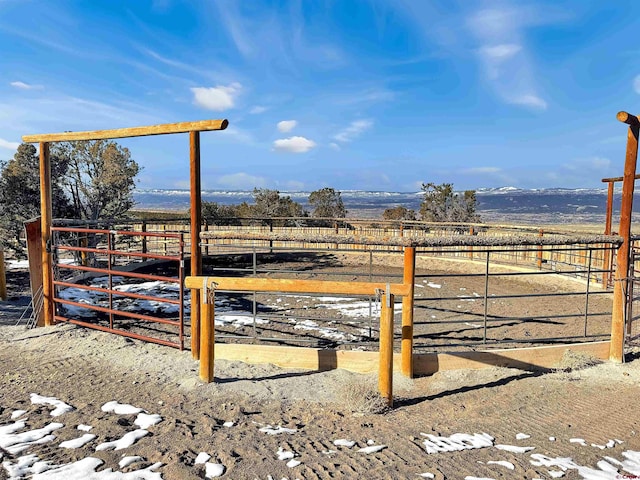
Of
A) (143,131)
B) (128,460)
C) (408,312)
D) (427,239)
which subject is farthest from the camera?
(143,131)

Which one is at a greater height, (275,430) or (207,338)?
(207,338)

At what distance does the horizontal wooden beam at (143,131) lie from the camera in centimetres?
410

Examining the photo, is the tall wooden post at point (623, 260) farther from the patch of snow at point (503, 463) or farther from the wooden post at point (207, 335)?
the wooden post at point (207, 335)

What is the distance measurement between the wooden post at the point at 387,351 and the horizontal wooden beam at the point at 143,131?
7.04 feet

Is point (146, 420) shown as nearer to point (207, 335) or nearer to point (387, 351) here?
point (207, 335)

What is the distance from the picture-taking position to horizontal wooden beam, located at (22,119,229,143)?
410 cm

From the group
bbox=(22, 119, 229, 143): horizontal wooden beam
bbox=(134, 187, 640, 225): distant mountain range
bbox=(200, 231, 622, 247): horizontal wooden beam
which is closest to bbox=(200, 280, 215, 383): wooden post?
bbox=(200, 231, 622, 247): horizontal wooden beam

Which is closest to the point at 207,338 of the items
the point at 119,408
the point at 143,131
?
the point at 119,408

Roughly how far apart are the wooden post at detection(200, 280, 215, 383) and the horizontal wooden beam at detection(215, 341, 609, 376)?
0.59 metres

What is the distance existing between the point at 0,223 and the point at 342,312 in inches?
406

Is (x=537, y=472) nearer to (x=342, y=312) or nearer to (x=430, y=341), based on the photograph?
(x=430, y=341)

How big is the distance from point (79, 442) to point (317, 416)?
1.55 meters

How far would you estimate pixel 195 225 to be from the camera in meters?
4.36

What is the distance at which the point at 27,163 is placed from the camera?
480 inches
